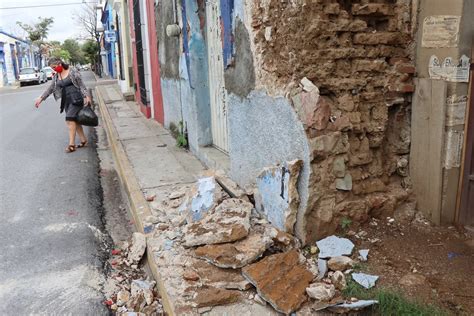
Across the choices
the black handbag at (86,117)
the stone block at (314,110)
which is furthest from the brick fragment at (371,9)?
the black handbag at (86,117)

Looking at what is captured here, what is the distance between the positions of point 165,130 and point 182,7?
3217 millimetres

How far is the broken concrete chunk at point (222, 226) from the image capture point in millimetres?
3430

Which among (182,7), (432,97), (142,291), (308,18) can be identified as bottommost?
(142,291)

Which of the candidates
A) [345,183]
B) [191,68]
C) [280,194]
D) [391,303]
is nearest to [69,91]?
[191,68]

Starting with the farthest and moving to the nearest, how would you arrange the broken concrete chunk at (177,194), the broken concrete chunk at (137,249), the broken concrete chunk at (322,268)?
the broken concrete chunk at (177,194), the broken concrete chunk at (137,249), the broken concrete chunk at (322,268)

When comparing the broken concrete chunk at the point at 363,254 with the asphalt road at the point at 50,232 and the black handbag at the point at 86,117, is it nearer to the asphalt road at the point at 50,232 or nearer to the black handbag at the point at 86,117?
the asphalt road at the point at 50,232

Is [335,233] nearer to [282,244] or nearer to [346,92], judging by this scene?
[282,244]

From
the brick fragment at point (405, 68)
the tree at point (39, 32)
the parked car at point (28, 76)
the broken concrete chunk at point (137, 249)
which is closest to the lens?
the brick fragment at point (405, 68)

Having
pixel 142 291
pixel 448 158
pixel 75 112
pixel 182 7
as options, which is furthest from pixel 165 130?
pixel 448 158

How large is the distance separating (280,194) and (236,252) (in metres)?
0.60

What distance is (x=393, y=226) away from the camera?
3494 mm

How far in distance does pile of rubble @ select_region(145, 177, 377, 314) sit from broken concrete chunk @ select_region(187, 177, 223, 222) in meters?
0.01

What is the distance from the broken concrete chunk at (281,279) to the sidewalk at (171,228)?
0.32 feet

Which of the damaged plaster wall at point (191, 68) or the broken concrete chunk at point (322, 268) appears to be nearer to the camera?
the broken concrete chunk at point (322, 268)
